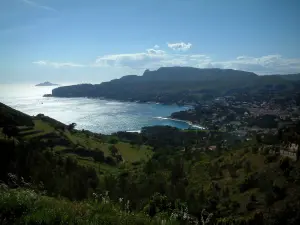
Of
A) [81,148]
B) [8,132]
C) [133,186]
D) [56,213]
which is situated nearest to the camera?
[56,213]

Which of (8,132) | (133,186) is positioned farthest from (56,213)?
(8,132)

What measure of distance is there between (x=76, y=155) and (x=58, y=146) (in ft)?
17.5

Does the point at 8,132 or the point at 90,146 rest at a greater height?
the point at 8,132

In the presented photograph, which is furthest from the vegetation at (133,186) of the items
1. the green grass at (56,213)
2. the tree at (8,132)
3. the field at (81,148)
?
the tree at (8,132)

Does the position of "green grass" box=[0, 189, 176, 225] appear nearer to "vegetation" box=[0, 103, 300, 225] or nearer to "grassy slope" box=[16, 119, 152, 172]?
"vegetation" box=[0, 103, 300, 225]

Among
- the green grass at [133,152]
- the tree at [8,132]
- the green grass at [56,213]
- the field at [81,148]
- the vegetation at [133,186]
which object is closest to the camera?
the green grass at [56,213]

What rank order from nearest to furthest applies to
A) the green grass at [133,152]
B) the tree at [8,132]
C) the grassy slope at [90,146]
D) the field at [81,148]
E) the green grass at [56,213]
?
the green grass at [56,213] < the tree at [8,132] < the field at [81,148] < the grassy slope at [90,146] < the green grass at [133,152]

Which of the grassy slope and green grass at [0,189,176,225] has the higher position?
green grass at [0,189,176,225]

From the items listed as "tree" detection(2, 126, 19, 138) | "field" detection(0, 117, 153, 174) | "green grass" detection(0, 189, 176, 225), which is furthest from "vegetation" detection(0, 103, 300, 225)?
"tree" detection(2, 126, 19, 138)

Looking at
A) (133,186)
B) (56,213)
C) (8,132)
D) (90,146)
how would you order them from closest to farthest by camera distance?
(56,213), (133,186), (8,132), (90,146)

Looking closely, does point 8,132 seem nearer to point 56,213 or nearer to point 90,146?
point 90,146

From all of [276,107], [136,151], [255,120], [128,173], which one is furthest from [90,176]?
[276,107]

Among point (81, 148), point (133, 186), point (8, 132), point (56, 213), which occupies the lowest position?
point (133, 186)

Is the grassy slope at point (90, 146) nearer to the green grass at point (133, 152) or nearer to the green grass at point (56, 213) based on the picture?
the green grass at point (133, 152)
